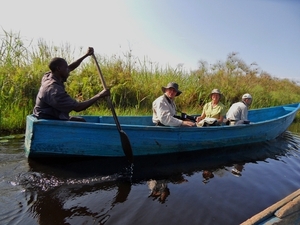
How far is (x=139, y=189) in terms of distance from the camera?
3662mm

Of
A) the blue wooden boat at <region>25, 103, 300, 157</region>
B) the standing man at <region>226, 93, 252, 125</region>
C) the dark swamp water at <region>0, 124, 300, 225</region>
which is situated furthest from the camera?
the standing man at <region>226, 93, 252, 125</region>

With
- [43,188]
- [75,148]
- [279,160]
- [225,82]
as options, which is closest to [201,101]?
[225,82]

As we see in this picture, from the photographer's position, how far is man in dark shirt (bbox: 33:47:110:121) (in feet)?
12.2

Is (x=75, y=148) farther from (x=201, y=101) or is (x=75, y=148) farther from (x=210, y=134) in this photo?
(x=201, y=101)

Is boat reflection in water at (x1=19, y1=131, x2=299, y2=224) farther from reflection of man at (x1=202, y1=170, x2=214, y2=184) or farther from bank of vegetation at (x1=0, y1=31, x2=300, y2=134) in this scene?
bank of vegetation at (x1=0, y1=31, x2=300, y2=134)

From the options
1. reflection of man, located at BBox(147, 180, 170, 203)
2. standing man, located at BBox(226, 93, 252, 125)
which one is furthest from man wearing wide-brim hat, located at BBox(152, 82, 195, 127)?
standing man, located at BBox(226, 93, 252, 125)

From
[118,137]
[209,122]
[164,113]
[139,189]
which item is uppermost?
[164,113]

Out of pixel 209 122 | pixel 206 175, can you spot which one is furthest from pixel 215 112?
pixel 206 175

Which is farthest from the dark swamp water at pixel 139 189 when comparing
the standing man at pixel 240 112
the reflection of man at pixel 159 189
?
the standing man at pixel 240 112

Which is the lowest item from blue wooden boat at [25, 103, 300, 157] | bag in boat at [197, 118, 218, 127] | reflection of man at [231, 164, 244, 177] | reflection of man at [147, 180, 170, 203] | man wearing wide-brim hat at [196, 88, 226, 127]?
reflection of man at [147, 180, 170, 203]

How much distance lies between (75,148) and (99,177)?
60 centimetres

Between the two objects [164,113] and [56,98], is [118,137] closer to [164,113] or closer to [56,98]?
[164,113]

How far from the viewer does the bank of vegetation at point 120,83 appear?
21.4 ft

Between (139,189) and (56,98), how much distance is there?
1.67 m
